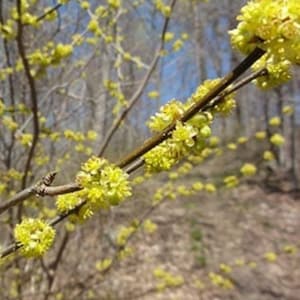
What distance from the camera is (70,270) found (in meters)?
5.33

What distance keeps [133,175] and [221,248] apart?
19.8 ft

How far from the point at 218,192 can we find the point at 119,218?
245 inches

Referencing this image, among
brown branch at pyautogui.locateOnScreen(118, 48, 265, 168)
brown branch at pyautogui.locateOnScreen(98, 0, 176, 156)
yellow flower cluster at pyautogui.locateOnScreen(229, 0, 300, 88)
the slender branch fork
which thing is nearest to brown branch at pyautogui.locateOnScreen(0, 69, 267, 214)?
the slender branch fork

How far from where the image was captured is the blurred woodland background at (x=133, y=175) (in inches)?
148

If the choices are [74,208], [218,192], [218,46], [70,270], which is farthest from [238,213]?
[74,208]

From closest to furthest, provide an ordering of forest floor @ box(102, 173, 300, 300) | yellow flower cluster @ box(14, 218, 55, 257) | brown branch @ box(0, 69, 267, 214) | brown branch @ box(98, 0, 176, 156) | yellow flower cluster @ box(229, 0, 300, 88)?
yellow flower cluster @ box(229, 0, 300, 88) < brown branch @ box(0, 69, 267, 214) < yellow flower cluster @ box(14, 218, 55, 257) < brown branch @ box(98, 0, 176, 156) < forest floor @ box(102, 173, 300, 300)

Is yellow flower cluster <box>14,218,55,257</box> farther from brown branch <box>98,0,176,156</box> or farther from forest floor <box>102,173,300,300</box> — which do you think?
forest floor <box>102,173,300,300</box>

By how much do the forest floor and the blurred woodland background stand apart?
28mm

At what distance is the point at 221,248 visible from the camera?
9.69 meters

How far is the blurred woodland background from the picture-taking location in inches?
148

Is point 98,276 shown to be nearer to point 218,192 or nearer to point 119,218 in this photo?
point 119,218

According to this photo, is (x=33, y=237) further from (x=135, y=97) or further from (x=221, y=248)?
(x=221, y=248)

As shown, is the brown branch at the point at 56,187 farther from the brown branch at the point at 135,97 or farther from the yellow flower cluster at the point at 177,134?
the brown branch at the point at 135,97

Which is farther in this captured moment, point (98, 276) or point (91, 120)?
point (98, 276)
